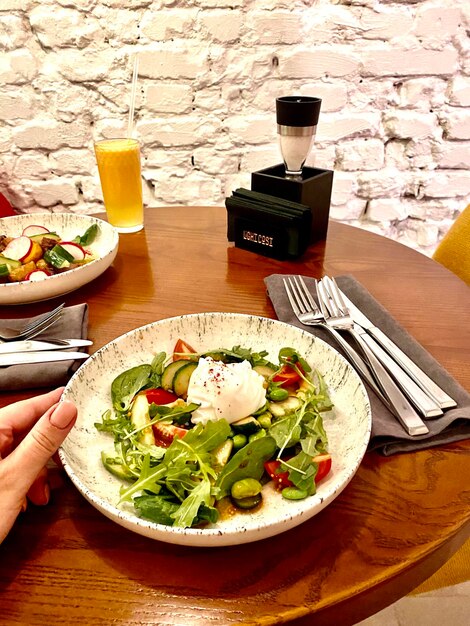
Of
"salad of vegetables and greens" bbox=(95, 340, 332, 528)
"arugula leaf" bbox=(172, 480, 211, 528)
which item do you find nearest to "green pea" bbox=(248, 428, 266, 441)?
"salad of vegetables and greens" bbox=(95, 340, 332, 528)

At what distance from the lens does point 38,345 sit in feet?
2.80

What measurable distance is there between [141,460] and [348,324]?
0.49 metres

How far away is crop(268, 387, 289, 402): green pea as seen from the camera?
0.71 meters

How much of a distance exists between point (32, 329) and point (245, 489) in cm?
54

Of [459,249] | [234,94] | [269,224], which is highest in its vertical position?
[234,94]

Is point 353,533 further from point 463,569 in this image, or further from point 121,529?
point 463,569

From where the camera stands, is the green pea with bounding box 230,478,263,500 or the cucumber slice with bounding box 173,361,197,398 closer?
the green pea with bounding box 230,478,263,500

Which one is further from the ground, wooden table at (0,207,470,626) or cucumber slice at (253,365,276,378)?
cucumber slice at (253,365,276,378)

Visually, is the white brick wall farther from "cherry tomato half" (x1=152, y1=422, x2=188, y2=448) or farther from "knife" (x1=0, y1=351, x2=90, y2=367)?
"cherry tomato half" (x1=152, y1=422, x2=188, y2=448)

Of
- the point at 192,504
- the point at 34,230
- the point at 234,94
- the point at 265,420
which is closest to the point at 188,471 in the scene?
the point at 192,504

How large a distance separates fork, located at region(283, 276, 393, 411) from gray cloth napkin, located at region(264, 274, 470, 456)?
1cm

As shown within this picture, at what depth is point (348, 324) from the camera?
3.05ft

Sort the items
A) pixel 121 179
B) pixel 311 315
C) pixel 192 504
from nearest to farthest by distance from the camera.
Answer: pixel 192 504 < pixel 311 315 < pixel 121 179

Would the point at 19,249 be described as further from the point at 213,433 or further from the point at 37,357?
the point at 213,433
